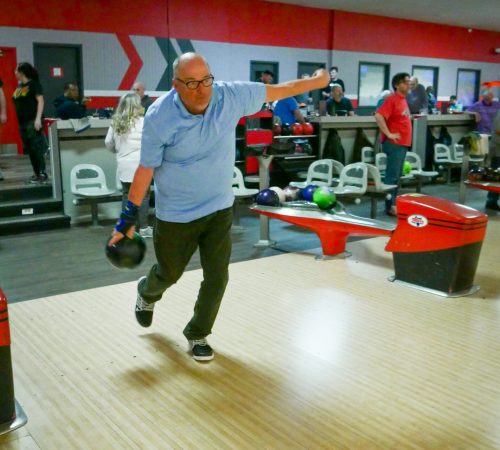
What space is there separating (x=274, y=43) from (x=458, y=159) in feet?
14.4

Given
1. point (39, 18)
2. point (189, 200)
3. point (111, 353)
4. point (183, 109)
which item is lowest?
point (111, 353)

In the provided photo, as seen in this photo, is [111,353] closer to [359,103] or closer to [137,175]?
[137,175]

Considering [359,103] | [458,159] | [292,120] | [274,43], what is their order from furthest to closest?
[359,103] < [274,43] < [458,159] < [292,120]

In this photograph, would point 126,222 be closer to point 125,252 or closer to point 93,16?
point 125,252

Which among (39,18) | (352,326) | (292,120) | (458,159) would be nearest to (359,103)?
(458,159)

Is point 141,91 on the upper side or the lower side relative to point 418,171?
upper

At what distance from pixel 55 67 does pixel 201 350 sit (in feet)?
23.8

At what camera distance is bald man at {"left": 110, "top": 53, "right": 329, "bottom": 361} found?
2.19 meters

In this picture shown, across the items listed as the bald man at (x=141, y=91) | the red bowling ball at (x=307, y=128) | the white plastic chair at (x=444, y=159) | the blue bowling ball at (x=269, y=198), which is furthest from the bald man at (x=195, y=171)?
the white plastic chair at (x=444, y=159)

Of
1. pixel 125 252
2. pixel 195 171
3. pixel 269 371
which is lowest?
pixel 269 371

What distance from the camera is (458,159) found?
27.0 ft

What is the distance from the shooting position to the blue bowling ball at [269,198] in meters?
4.49

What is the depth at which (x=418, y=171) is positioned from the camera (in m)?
6.96

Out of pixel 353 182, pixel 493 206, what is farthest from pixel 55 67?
pixel 493 206
